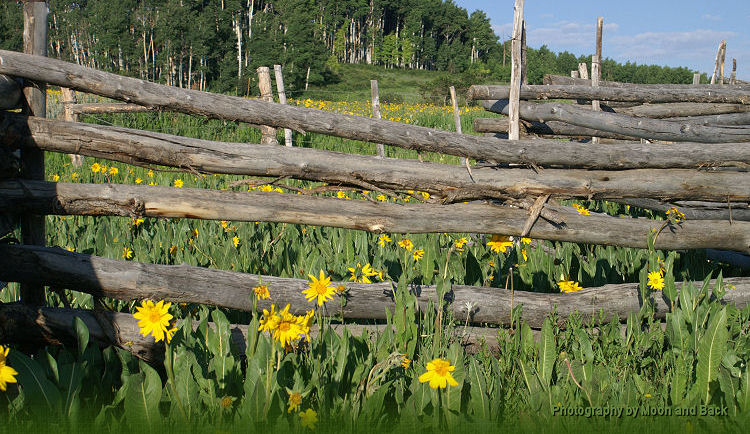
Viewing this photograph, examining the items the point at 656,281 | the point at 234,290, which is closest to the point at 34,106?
the point at 234,290

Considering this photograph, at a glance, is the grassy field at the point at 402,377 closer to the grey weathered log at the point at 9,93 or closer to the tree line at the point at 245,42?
the grey weathered log at the point at 9,93

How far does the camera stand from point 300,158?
3.11 meters

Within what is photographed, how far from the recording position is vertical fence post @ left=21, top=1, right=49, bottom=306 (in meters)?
3.04

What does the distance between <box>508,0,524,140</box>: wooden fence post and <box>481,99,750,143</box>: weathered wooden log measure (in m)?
0.12

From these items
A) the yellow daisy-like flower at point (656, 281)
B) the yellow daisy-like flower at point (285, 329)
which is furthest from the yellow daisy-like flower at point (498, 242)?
the yellow daisy-like flower at point (285, 329)

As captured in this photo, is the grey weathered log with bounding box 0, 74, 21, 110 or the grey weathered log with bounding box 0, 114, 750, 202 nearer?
the grey weathered log with bounding box 0, 74, 21, 110

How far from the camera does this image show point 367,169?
10.5 feet

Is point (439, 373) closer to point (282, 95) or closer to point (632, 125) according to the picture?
point (632, 125)

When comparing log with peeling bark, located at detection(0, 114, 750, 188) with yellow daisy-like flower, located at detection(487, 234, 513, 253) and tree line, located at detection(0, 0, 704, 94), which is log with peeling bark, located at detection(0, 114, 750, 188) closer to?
yellow daisy-like flower, located at detection(487, 234, 513, 253)

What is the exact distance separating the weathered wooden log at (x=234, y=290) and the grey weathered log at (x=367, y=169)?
562 mm

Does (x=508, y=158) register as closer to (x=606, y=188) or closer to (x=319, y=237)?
(x=606, y=188)

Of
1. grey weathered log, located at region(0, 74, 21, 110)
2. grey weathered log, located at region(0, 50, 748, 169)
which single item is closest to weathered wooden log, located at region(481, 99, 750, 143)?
grey weathered log, located at region(0, 50, 748, 169)

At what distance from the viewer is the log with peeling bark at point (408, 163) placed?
2963 millimetres

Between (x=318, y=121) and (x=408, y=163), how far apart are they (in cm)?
58
